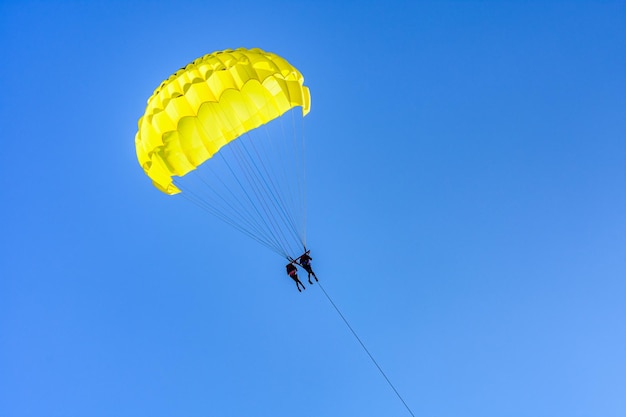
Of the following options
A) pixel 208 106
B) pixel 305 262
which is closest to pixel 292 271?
pixel 305 262

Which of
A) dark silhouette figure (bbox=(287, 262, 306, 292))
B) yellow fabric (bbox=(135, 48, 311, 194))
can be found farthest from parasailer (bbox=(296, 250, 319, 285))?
yellow fabric (bbox=(135, 48, 311, 194))

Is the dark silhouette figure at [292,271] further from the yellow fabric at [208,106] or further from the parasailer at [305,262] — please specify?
the yellow fabric at [208,106]

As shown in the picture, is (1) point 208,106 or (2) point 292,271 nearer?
(1) point 208,106

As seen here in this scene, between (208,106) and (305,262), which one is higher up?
(208,106)

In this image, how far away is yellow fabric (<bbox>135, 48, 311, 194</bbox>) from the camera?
43.3 feet

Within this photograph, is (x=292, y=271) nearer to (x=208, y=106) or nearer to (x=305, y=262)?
(x=305, y=262)

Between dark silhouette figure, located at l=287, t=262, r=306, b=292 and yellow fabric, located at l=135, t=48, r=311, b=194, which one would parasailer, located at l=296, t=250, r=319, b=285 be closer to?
dark silhouette figure, located at l=287, t=262, r=306, b=292

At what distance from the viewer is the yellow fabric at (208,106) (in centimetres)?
1321

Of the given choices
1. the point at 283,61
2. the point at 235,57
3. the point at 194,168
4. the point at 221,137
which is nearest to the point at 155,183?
the point at 194,168

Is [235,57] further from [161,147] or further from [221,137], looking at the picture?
[161,147]

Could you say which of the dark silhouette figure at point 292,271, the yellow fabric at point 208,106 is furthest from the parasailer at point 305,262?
the yellow fabric at point 208,106

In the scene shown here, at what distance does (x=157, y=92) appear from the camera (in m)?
13.8

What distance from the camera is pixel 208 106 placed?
44.1 ft

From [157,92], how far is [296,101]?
14.3 feet
